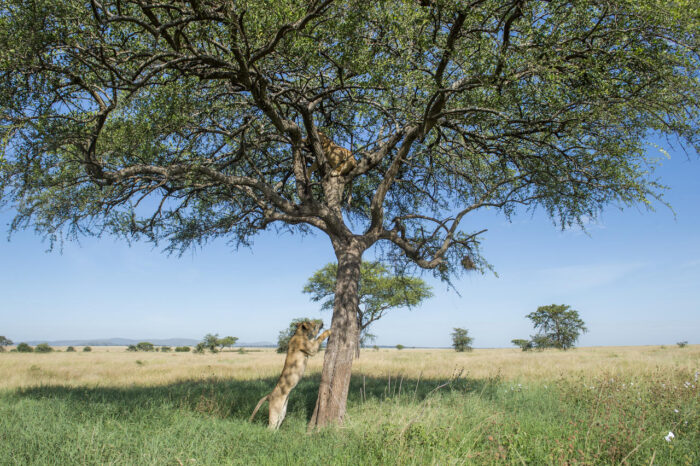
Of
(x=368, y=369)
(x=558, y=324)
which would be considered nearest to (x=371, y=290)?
(x=368, y=369)

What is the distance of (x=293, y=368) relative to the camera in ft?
25.1

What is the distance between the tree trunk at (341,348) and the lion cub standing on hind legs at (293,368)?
341 millimetres

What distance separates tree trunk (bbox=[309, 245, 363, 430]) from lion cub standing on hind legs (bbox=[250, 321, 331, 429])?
0.34 metres

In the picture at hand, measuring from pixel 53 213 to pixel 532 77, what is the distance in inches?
410

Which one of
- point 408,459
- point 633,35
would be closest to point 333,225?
point 408,459

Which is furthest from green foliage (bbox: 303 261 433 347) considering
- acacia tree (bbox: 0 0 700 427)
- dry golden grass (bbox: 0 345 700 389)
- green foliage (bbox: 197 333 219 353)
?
green foliage (bbox: 197 333 219 353)

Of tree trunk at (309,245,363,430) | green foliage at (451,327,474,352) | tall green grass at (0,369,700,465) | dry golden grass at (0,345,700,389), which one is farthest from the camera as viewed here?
green foliage at (451,327,474,352)

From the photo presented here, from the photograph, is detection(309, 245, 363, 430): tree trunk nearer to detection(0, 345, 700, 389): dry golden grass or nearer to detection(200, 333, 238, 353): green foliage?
detection(0, 345, 700, 389): dry golden grass

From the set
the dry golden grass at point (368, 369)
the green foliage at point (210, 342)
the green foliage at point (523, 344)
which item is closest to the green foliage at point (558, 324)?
the green foliage at point (523, 344)

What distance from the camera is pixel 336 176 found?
9.10 m

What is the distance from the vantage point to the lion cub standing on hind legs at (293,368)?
732cm

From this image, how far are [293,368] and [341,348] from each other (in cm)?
103

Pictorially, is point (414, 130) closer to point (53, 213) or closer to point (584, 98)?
point (584, 98)

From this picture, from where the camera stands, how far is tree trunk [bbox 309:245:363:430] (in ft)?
23.9
